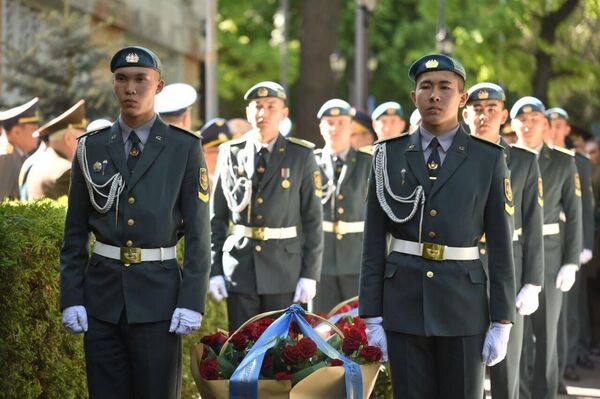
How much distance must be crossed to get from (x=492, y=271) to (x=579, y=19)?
28636 millimetres

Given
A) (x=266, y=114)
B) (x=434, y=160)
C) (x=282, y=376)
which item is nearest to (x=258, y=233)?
(x=266, y=114)

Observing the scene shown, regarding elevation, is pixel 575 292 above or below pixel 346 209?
below

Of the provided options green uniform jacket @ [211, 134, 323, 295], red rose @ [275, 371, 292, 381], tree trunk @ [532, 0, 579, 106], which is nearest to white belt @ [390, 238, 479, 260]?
red rose @ [275, 371, 292, 381]

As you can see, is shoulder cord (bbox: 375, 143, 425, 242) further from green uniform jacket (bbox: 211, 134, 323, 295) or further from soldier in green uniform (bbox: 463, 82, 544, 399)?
green uniform jacket (bbox: 211, 134, 323, 295)

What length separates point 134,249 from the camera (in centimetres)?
587

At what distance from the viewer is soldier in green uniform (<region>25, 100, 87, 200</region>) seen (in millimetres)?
9461

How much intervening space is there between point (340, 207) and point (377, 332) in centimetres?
448

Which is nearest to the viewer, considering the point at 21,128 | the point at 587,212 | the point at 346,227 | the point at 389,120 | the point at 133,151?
the point at 133,151

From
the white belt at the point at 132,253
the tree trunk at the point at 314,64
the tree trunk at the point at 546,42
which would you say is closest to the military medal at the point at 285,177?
the white belt at the point at 132,253

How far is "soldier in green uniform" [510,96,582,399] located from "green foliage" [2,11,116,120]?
6195 mm

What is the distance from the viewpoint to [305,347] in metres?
6.34

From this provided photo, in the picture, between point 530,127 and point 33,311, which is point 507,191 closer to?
point 33,311

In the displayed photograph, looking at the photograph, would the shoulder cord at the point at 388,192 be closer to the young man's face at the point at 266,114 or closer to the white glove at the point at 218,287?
the young man's face at the point at 266,114

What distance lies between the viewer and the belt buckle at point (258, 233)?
27.6 feet
